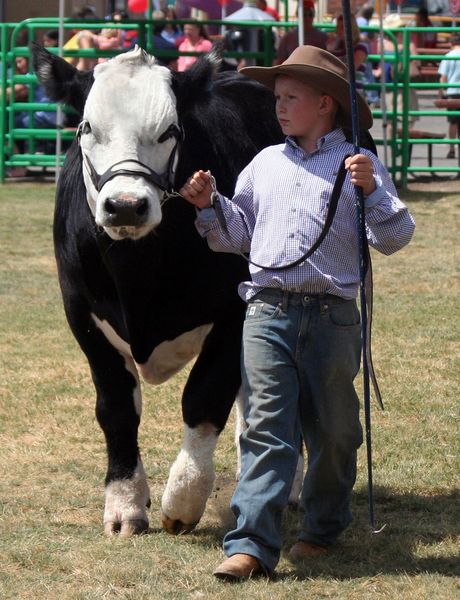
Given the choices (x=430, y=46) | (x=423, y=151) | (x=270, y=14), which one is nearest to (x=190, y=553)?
(x=270, y=14)

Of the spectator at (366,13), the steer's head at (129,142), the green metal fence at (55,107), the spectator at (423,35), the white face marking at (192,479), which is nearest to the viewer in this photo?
the steer's head at (129,142)

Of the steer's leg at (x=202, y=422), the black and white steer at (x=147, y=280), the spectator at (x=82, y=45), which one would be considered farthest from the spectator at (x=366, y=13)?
the steer's leg at (x=202, y=422)

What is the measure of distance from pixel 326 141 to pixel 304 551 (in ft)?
4.65

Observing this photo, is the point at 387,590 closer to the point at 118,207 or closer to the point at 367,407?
the point at 367,407

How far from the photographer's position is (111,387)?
5016mm

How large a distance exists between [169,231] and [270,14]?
14.1 metres

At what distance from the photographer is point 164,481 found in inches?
218

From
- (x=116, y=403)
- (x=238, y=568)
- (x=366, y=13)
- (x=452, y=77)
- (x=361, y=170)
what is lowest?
(x=238, y=568)

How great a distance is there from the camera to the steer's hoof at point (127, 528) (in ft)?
15.6

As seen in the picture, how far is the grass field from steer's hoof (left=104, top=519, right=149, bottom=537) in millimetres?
48

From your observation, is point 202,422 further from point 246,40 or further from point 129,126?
point 246,40

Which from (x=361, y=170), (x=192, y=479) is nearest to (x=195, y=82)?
(x=361, y=170)

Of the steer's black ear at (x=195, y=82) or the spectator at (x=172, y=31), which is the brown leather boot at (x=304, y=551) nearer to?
the steer's black ear at (x=195, y=82)

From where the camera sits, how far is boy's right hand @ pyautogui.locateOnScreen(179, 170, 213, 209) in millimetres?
4242
